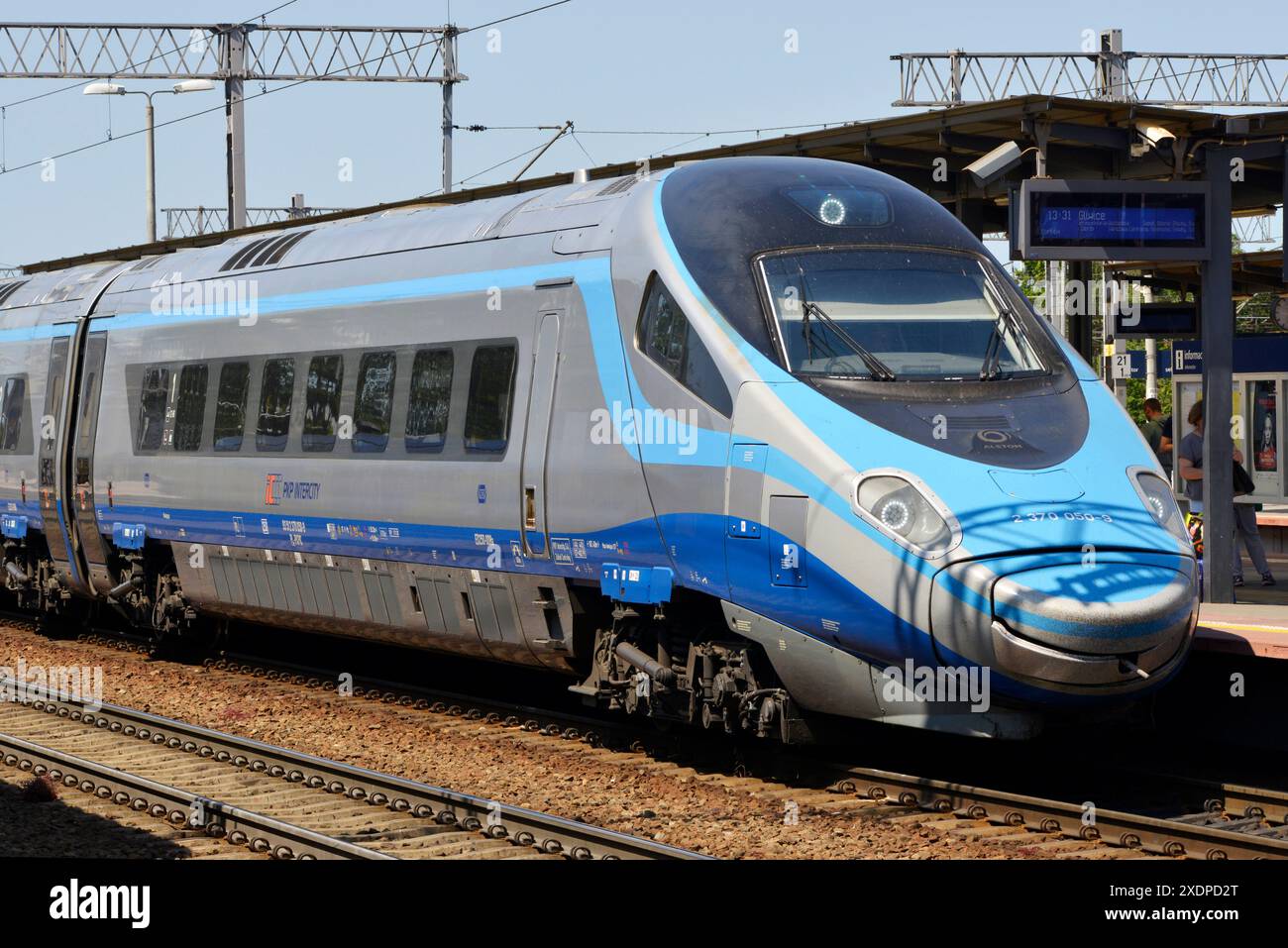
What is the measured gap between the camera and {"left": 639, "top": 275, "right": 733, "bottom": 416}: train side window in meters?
10.1

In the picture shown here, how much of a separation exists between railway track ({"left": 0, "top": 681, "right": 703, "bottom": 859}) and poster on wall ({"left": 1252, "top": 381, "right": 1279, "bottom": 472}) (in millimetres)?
16979

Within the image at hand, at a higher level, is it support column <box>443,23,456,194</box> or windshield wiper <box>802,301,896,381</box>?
support column <box>443,23,456,194</box>

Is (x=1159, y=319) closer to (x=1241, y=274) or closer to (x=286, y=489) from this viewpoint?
(x=286, y=489)

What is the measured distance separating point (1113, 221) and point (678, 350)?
4994 mm

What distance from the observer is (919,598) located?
8.94 m

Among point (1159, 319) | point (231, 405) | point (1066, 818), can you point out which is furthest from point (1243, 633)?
point (231, 405)

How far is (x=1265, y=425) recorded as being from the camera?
82.1 ft

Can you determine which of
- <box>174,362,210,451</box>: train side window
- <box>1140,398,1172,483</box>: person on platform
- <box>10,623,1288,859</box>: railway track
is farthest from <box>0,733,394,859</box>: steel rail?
<box>1140,398,1172,483</box>: person on platform

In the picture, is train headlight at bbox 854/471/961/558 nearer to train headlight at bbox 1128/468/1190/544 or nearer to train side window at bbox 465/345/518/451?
train headlight at bbox 1128/468/1190/544

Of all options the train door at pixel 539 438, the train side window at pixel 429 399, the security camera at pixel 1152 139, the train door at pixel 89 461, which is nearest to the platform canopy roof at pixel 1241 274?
the security camera at pixel 1152 139

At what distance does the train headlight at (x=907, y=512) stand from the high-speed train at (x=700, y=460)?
18 millimetres
